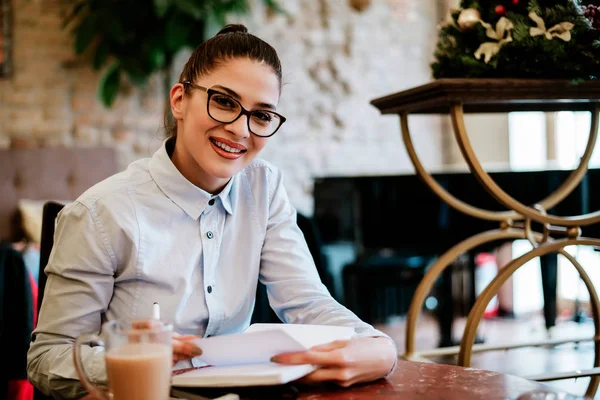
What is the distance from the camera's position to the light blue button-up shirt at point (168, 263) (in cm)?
117

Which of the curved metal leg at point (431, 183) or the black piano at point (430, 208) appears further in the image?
the black piano at point (430, 208)

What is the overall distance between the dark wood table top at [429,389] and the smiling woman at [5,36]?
415cm

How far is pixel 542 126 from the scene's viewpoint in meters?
5.75

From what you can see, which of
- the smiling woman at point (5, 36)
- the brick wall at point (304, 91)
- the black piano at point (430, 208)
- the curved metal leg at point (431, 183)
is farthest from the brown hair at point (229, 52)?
the smiling woman at point (5, 36)

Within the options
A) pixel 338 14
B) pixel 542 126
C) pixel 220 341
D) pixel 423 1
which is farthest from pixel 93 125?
pixel 220 341

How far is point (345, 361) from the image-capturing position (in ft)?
3.24

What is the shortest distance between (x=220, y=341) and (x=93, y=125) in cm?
411

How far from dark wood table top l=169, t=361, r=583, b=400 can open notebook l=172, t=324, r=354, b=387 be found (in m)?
0.03

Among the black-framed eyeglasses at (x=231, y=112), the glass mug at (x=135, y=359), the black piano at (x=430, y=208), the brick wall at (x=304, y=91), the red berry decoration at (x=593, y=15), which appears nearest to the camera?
the glass mug at (x=135, y=359)

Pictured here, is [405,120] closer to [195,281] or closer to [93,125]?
[195,281]

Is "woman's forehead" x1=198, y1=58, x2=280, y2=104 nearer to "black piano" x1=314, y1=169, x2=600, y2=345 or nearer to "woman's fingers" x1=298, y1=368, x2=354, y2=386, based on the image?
"woman's fingers" x1=298, y1=368, x2=354, y2=386

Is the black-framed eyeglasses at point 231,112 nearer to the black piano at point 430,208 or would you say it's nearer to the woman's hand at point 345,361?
the woman's hand at point 345,361

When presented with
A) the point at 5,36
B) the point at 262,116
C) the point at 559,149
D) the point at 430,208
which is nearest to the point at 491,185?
the point at 262,116

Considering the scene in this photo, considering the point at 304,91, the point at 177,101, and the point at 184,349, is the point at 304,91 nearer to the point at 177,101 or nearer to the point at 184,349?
the point at 177,101
